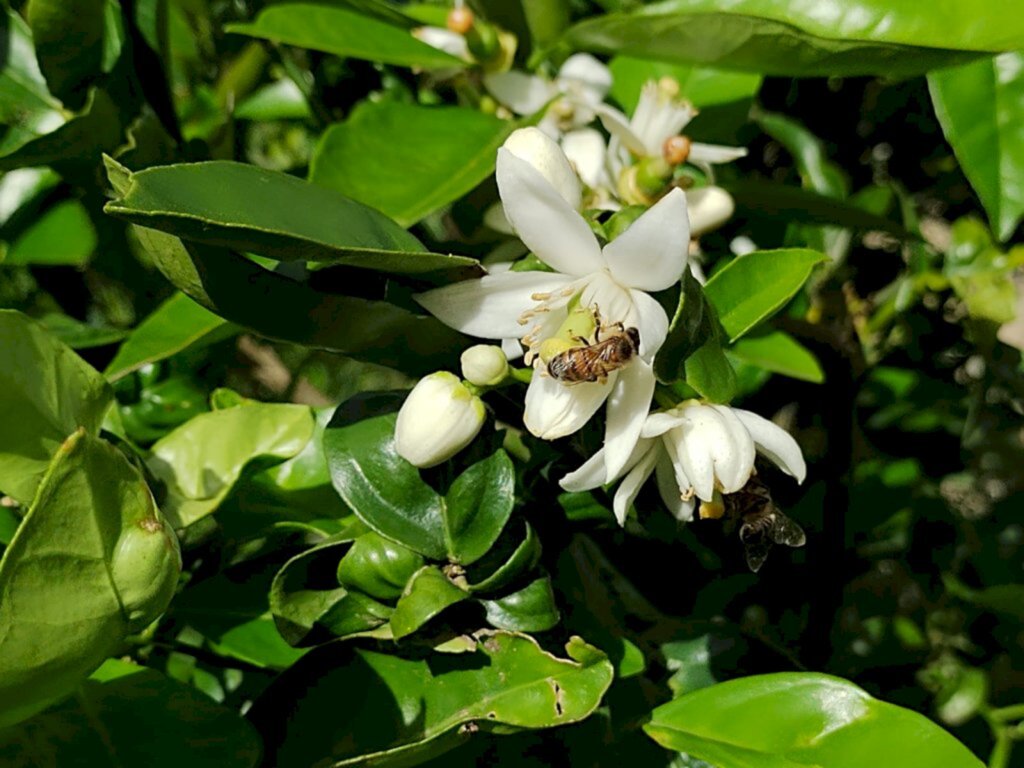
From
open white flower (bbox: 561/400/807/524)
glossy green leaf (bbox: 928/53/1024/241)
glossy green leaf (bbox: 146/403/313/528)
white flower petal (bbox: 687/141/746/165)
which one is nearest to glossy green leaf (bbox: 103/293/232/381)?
glossy green leaf (bbox: 146/403/313/528)

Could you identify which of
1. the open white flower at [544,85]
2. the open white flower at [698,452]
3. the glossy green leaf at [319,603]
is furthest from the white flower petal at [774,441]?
the open white flower at [544,85]

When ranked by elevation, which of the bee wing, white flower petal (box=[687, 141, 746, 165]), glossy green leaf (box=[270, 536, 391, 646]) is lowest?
glossy green leaf (box=[270, 536, 391, 646])

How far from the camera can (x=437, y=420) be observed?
56 cm

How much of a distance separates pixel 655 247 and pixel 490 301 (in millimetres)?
107

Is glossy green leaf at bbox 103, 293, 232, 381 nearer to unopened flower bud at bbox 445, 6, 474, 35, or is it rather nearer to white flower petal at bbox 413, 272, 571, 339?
white flower petal at bbox 413, 272, 571, 339

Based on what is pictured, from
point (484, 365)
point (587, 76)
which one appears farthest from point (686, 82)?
point (484, 365)

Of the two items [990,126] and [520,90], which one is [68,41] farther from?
[990,126]

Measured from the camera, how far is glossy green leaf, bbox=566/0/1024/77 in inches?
24.9

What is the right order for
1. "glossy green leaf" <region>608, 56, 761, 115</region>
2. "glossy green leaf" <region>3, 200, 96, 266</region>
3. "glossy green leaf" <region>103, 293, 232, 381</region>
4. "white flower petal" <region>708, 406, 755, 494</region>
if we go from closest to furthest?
"white flower petal" <region>708, 406, 755, 494</region>
"glossy green leaf" <region>103, 293, 232, 381</region>
"glossy green leaf" <region>608, 56, 761, 115</region>
"glossy green leaf" <region>3, 200, 96, 266</region>

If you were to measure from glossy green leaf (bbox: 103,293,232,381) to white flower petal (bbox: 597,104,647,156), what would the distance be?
308 mm

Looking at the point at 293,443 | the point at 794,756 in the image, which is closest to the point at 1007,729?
the point at 794,756

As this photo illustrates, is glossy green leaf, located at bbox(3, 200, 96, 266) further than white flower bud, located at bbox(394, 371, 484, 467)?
Yes

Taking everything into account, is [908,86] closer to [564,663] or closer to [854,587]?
[854,587]

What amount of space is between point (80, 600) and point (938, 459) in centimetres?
105
